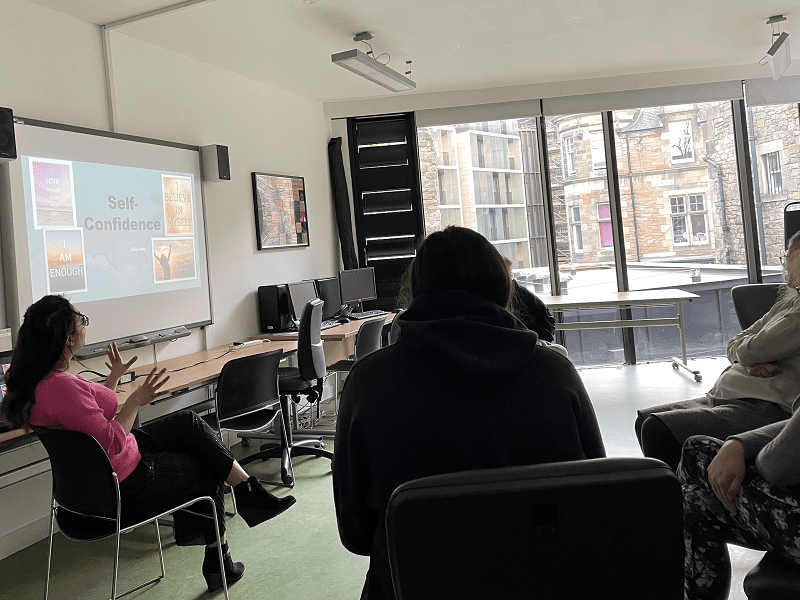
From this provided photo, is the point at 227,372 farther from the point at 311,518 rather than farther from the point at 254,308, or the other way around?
the point at 254,308

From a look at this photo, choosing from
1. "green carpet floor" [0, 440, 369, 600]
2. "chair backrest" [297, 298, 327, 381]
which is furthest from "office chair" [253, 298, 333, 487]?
"green carpet floor" [0, 440, 369, 600]

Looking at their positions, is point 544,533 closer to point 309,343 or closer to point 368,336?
point 309,343

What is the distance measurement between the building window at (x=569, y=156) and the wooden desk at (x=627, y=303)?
1.35 metres

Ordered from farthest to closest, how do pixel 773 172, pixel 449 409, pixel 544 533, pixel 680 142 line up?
1. pixel 680 142
2. pixel 773 172
3. pixel 449 409
4. pixel 544 533

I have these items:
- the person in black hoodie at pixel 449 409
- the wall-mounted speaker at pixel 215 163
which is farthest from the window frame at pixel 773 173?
the person in black hoodie at pixel 449 409

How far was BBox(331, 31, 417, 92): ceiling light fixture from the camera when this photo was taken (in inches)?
178

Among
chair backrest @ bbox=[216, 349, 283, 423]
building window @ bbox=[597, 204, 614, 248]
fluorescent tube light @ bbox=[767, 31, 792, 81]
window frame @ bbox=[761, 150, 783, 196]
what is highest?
fluorescent tube light @ bbox=[767, 31, 792, 81]

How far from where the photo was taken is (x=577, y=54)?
561 cm

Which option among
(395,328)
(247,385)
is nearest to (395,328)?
(395,328)

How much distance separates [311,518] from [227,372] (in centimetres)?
88

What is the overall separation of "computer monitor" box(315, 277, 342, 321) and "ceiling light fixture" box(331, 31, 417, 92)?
5.88ft

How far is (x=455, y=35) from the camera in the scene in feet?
15.8

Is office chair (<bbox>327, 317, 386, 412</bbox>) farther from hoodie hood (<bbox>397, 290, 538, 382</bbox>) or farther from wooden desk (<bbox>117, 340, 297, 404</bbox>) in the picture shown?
hoodie hood (<bbox>397, 290, 538, 382</bbox>)

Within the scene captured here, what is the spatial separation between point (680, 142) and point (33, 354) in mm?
6417
